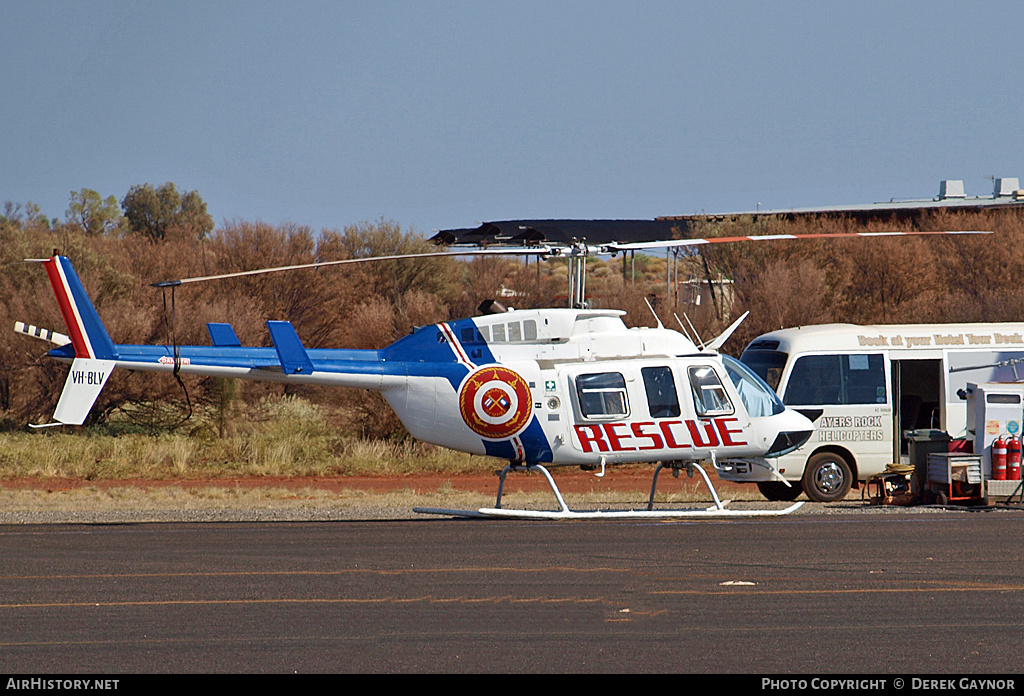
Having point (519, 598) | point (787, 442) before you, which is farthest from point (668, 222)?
point (519, 598)

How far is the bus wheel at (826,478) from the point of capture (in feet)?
59.2

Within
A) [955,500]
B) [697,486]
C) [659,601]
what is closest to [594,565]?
[659,601]

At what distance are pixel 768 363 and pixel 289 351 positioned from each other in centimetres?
789

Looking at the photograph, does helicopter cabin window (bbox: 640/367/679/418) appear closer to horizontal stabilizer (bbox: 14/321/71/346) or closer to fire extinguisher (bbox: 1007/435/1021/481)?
fire extinguisher (bbox: 1007/435/1021/481)

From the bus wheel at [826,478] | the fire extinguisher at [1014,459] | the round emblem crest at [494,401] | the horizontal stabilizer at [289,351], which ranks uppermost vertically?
the horizontal stabilizer at [289,351]

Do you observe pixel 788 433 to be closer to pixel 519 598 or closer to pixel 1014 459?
pixel 1014 459

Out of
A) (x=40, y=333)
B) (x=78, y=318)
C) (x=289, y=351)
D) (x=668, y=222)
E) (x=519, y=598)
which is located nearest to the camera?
(x=519, y=598)

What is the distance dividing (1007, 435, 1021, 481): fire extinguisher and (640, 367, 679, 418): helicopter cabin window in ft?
16.4

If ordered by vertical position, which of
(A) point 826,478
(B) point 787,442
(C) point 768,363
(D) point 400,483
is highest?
(C) point 768,363

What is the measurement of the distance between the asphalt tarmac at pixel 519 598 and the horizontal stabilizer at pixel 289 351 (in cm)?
198

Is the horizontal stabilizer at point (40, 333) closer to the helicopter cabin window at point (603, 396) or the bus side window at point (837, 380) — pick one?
the helicopter cabin window at point (603, 396)

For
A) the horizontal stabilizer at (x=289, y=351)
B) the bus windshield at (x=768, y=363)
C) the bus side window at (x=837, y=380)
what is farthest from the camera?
the bus windshield at (x=768, y=363)

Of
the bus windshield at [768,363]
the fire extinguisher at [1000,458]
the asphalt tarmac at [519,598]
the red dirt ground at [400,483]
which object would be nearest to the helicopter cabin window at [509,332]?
the asphalt tarmac at [519,598]

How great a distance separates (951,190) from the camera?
205 feet
